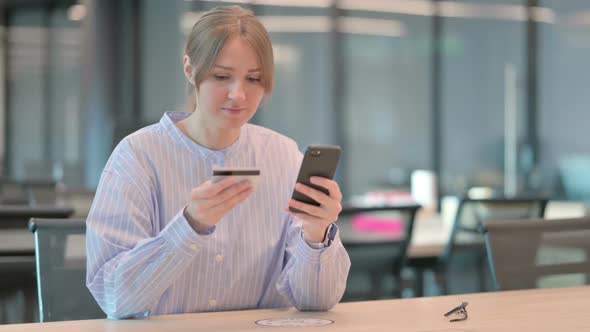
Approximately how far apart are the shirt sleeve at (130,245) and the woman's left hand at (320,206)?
8.5 inches

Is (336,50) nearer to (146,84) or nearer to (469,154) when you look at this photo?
(469,154)

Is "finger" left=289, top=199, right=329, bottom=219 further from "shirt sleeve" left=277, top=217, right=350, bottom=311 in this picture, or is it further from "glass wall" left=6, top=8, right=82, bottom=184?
"glass wall" left=6, top=8, right=82, bottom=184

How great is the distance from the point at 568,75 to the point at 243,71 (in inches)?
232

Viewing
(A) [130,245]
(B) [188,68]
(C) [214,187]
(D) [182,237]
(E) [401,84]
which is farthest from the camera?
(E) [401,84]

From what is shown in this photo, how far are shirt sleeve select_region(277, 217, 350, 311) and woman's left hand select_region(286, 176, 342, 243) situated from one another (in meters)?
0.07

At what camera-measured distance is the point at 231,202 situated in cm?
173

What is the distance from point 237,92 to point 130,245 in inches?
16.1

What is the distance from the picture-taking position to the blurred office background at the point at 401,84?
7.51 meters

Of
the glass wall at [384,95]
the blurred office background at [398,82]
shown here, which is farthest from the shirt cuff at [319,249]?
the glass wall at [384,95]

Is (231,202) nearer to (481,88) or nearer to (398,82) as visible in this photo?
(481,88)

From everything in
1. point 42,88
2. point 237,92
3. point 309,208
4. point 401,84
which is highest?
point 42,88

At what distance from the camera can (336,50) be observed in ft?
28.7

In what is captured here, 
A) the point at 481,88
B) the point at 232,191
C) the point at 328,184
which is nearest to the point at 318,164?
the point at 328,184

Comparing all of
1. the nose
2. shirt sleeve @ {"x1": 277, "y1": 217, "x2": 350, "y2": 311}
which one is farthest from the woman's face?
shirt sleeve @ {"x1": 277, "y1": 217, "x2": 350, "y2": 311}
